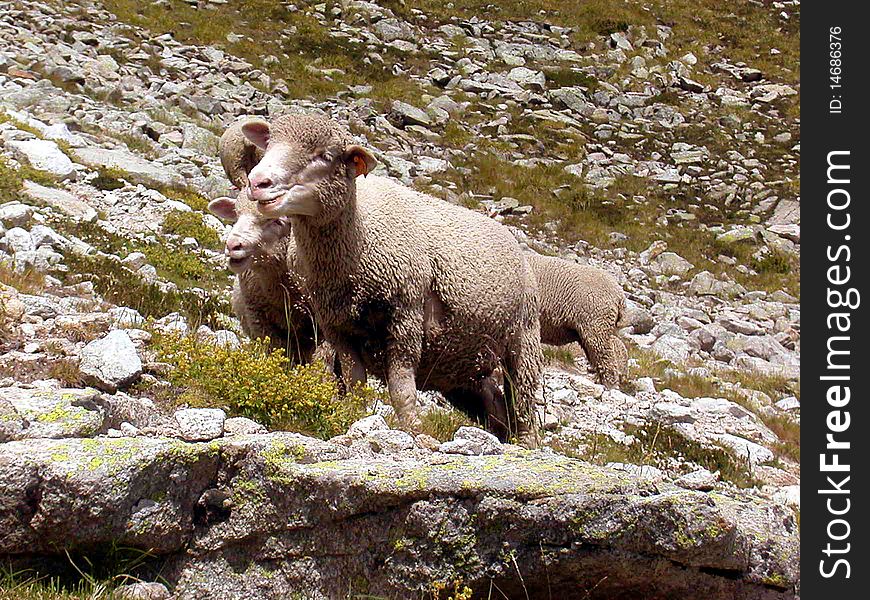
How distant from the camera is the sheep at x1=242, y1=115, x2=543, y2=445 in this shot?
6031 millimetres

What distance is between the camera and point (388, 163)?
76.7ft

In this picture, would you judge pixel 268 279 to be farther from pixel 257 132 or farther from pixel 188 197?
pixel 188 197

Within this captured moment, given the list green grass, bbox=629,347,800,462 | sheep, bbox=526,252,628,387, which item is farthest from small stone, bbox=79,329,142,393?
sheep, bbox=526,252,628,387

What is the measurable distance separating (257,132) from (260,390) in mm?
2357

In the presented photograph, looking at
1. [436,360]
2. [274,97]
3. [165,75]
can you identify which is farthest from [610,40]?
[436,360]

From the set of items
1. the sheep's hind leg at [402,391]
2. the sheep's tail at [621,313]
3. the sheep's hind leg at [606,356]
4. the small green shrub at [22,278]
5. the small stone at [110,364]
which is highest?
the small stone at [110,364]

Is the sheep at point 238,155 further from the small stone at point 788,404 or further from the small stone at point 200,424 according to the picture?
the small stone at point 788,404

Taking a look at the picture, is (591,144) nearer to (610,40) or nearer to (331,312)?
(610,40)

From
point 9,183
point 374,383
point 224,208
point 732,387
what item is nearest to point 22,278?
point 224,208

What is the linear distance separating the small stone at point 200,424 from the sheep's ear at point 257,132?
2.65m

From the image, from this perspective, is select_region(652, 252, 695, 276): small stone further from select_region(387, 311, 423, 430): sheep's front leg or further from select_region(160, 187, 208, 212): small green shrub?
select_region(387, 311, 423, 430): sheep's front leg

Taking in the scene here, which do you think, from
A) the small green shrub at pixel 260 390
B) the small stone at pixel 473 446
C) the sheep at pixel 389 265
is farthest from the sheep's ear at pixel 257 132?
the small stone at pixel 473 446

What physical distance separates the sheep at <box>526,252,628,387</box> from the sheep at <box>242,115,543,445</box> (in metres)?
7.19

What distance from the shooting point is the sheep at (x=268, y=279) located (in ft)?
22.7
